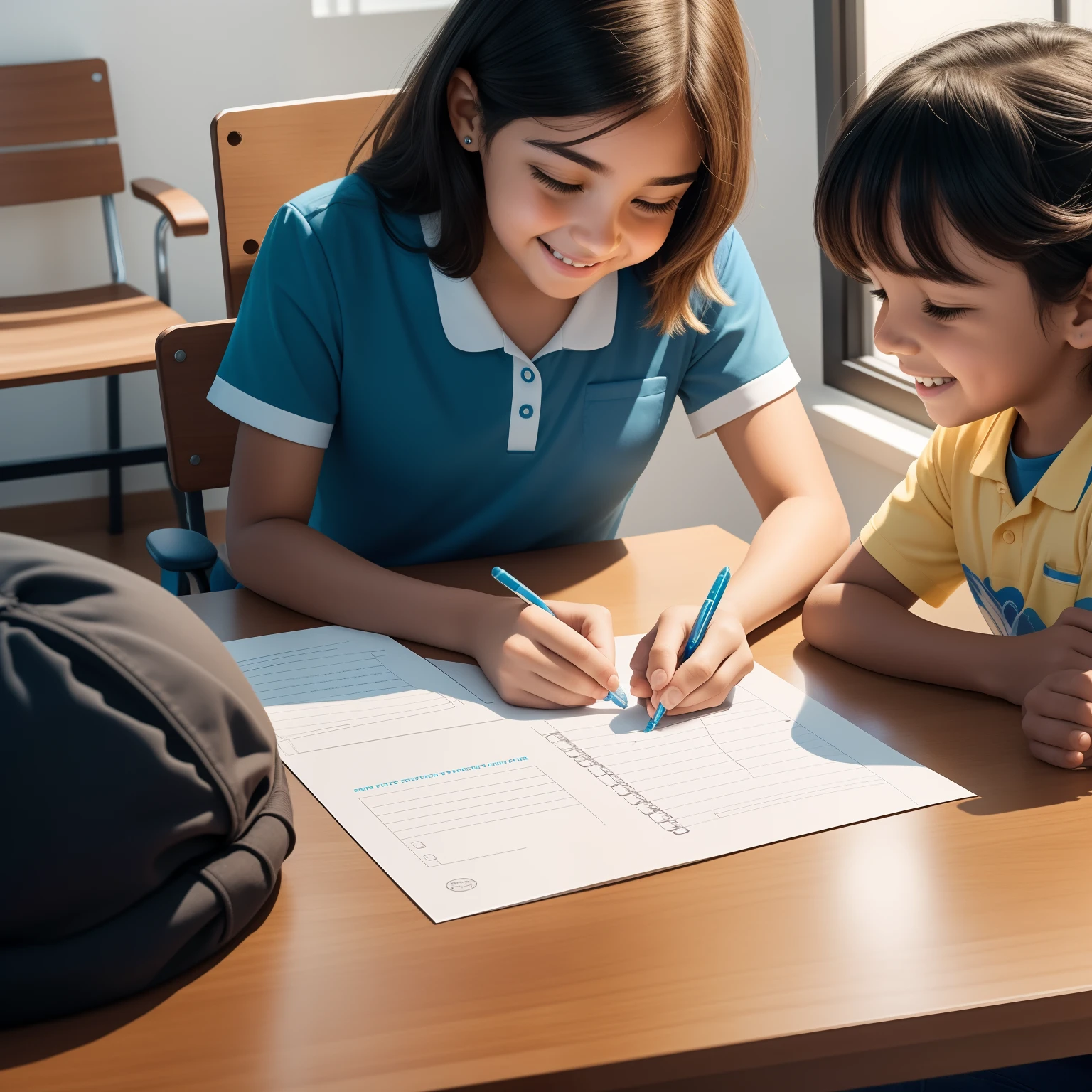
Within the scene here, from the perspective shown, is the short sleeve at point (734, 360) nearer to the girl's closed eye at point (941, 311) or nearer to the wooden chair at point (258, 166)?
the girl's closed eye at point (941, 311)

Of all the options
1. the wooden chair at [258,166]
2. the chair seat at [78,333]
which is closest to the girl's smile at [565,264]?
the wooden chair at [258,166]

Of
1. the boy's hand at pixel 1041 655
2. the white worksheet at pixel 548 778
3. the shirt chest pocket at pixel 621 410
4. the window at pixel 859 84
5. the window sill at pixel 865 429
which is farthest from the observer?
the window at pixel 859 84

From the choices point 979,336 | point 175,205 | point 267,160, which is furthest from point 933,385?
point 175,205

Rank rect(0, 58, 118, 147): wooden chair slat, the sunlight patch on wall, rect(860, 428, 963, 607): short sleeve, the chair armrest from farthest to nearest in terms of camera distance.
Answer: the sunlight patch on wall
rect(0, 58, 118, 147): wooden chair slat
the chair armrest
rect(860, 428, 963, 607): short sleeve

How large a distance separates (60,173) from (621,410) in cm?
219

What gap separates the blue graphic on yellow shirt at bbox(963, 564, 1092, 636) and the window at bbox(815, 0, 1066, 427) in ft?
3.83

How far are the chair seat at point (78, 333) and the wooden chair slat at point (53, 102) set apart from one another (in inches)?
14.2

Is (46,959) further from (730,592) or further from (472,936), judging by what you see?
(730,592)

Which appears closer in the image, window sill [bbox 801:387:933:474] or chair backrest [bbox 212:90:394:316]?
Answer: chair backrest [bbox 212:90:394:316]

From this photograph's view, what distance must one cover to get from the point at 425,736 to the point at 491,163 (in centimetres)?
53

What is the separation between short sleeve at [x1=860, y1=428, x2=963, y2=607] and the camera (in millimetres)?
1006

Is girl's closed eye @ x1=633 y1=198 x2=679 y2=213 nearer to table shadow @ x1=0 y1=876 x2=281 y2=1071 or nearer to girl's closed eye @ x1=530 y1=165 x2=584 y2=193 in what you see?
girl's closed eye @ x1=530 y1=165 x2=584 y2=193

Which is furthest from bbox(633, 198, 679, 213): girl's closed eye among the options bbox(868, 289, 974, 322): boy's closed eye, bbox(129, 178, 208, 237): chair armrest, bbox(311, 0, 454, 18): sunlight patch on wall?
bbox(311, 0, 454, 18): sunlight patch on wall

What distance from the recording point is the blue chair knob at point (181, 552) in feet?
3.89
